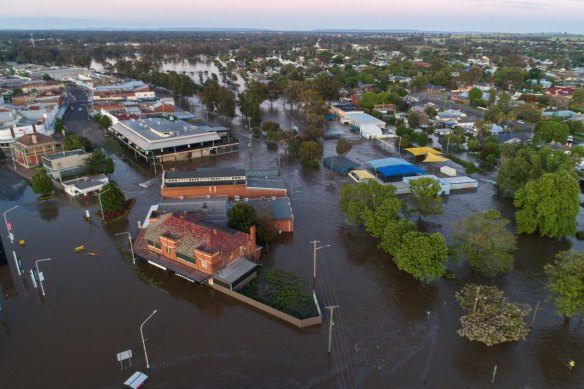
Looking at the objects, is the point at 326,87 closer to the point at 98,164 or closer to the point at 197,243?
the point at 98,164

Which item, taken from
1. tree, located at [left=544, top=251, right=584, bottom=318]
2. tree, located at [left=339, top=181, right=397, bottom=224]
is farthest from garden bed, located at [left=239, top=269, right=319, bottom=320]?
tree, located at [left=544, top=251, right=584, bottom=318]

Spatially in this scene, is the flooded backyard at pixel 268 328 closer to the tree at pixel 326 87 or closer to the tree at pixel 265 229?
the tree at pixel 265 229

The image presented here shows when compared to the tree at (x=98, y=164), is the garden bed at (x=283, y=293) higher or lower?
lower

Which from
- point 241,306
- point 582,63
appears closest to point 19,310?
point 241,306

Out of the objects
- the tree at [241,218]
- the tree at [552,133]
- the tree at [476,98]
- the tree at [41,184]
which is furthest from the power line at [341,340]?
the tree at [476,98]

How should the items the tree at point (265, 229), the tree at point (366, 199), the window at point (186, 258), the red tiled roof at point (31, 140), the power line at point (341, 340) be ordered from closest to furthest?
the power line at point (341, 340) < the window at point (186, 258) < the tree at point (265, 229) < the tree at point (366, 199) < the red tiled roof at point (31, 140)

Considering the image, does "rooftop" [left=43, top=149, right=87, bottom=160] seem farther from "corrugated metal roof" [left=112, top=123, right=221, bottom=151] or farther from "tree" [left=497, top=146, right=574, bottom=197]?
"tree" [left=497, top=146, right=574, bottom=197]
